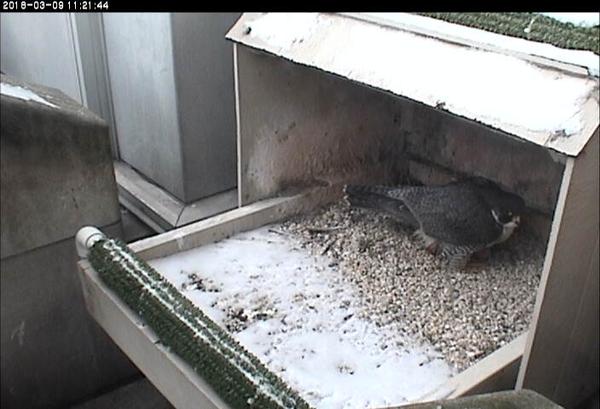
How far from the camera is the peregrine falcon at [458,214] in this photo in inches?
39.3

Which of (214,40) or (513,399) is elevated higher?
(214,40)

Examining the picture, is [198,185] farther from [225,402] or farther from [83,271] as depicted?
[225,402]

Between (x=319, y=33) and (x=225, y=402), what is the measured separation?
18.9 inches

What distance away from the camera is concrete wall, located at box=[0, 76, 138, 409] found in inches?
44.0

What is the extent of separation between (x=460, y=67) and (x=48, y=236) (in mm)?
764

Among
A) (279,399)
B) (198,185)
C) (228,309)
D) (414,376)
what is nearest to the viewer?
(279,399)

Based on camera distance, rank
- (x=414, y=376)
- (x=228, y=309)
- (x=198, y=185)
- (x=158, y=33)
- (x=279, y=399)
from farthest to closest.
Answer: (x=198, y=185) → (x=158, y=33) → (x=228, y=309) → (x=414, y=376) → (x=279, y=399)

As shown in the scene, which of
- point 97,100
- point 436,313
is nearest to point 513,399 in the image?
point 436,313

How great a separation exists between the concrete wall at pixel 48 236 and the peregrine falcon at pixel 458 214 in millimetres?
505

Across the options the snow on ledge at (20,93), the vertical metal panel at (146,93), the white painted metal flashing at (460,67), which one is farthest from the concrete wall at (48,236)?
the white painted metal flashing at (460,67)

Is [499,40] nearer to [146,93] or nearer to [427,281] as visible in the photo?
[427,281]

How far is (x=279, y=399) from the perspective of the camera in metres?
0.67

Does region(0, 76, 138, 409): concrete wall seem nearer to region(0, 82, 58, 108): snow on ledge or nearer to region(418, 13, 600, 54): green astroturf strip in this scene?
region(0, 82, 58, 108): snow on ledge

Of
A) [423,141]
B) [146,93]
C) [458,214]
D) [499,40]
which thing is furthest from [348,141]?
[499,40]
